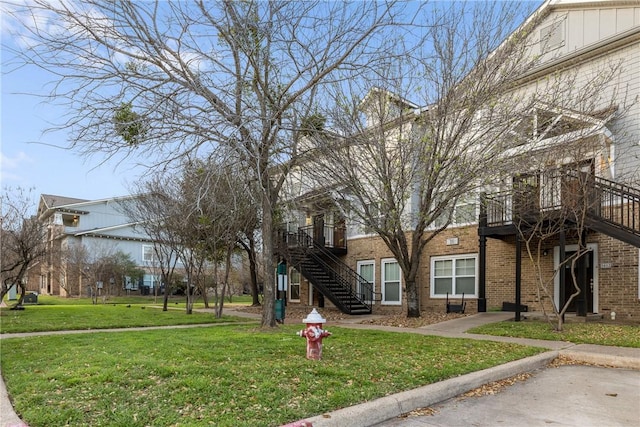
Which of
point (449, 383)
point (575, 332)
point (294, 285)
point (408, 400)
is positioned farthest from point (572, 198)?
point (294, 285)

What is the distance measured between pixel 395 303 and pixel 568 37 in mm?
11386

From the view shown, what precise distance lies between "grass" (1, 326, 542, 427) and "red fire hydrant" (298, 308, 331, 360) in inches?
6.1

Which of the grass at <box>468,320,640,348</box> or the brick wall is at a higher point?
the brick wall

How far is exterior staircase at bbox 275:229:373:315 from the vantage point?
18.9 meters

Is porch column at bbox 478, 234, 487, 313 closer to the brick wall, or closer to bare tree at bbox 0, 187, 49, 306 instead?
the brick wall

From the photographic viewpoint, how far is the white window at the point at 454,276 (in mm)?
17250

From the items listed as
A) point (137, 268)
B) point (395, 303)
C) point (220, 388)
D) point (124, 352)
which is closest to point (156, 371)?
point (220, 388)

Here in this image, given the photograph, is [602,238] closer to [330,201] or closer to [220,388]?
[330,201]

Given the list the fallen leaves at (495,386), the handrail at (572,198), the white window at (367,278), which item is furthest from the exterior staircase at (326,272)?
the fallen leaves at (495,386)

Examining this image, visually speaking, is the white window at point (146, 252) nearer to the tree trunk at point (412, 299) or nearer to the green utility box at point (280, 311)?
the green utility box at point (280, 311)

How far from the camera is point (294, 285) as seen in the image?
2527 cm

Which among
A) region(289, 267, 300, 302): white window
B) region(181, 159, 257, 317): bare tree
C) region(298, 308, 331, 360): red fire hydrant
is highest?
region(181, 159, 257, 317): bare tree

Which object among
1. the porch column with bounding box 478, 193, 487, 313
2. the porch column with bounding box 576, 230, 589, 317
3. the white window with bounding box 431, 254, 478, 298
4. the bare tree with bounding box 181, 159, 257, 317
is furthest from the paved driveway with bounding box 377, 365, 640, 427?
the white window with bounding box 431, 254, 478, 298

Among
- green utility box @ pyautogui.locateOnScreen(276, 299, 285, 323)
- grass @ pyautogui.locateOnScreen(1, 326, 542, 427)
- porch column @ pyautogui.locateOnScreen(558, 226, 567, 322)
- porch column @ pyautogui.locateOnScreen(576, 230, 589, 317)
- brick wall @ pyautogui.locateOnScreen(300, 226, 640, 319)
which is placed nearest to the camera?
grass @ pyautogui.locateOnScreen(1, 326, 542, 427)
